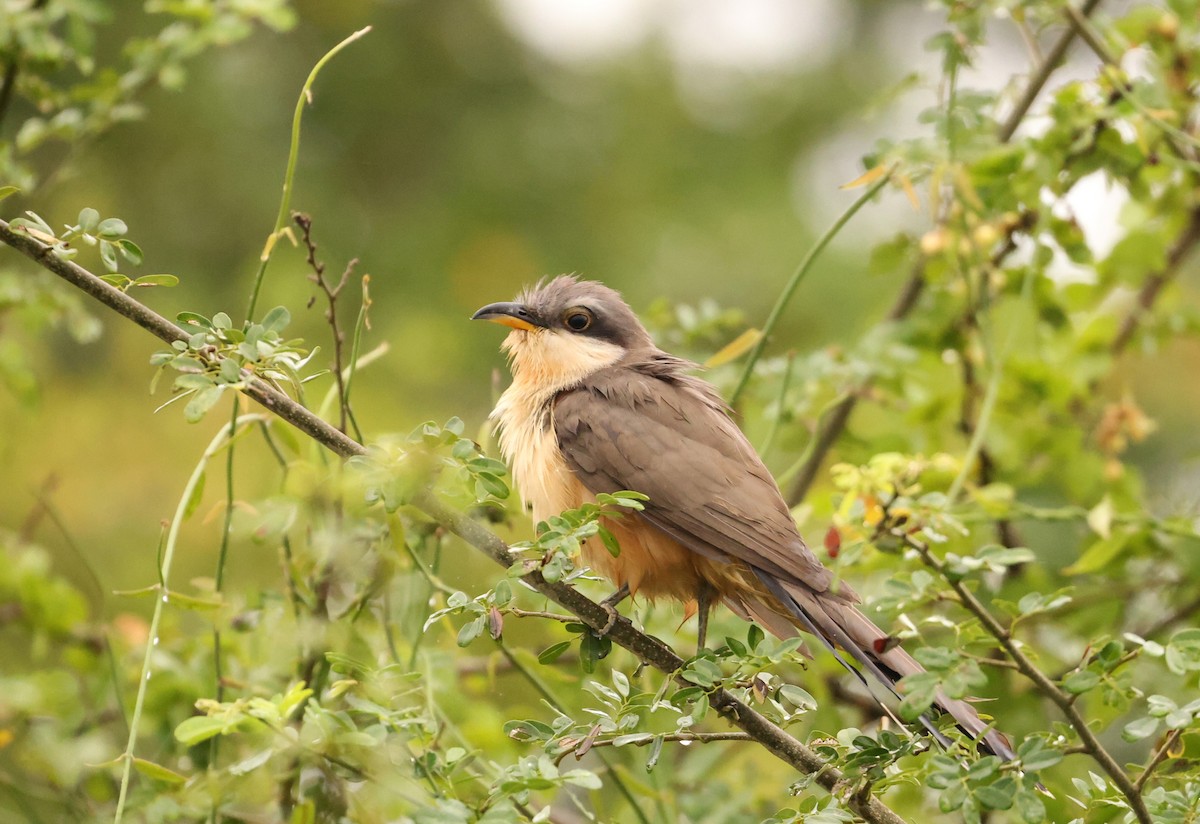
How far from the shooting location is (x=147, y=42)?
3510 mm

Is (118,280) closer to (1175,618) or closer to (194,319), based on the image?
(194,319)

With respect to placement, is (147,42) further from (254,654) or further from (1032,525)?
(1032,525)

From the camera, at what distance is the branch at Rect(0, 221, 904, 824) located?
195 centimetres

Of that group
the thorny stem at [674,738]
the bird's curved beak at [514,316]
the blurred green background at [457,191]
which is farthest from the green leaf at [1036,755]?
the blurred green background at [457,191]

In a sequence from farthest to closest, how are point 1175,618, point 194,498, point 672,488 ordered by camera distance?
point 1175,618 → point 672,488 → point 194,498

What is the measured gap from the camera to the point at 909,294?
3.83 m

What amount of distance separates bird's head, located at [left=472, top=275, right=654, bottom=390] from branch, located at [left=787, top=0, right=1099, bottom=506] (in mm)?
641

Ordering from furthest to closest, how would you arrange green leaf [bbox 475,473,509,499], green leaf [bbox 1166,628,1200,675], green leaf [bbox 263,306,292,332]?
green leaf [bbox 263,306,292,332] → green leaf [bbox 475,473,509,499] → green leaf [bbox 1166,628,1200,675]

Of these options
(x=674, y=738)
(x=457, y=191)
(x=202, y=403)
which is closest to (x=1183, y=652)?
(x=674, y=738)

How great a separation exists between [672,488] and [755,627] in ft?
2.92

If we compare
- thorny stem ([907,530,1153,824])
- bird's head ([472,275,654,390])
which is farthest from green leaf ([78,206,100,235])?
bird's head ([472,275,654,390])

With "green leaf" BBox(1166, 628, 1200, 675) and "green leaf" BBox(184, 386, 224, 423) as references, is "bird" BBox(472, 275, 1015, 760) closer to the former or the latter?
"green leaf" BBox(1166, 628, 1200, 675)

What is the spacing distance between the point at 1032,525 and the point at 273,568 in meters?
3.32

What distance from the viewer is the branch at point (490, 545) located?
1947 millimetres
